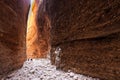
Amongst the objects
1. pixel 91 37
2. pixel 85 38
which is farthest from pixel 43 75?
pixel 91 37

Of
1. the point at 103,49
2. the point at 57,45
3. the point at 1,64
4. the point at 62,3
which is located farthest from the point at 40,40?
the point at 103,49

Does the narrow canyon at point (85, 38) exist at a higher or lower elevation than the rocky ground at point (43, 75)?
higher

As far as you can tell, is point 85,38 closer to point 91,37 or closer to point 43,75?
point 91,37

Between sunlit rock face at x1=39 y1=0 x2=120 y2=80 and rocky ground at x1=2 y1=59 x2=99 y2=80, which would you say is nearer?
sunlit rock face at x1=39 y1=0 x2=120 y2=80

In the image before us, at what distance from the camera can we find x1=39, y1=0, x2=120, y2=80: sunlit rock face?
2.44 m

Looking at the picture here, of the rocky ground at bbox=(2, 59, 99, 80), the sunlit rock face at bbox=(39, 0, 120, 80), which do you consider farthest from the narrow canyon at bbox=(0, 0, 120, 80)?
the rocky ground at bbox=(2, 59, 99, 80)

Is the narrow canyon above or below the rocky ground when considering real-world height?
above

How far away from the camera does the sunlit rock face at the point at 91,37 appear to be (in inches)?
95.9

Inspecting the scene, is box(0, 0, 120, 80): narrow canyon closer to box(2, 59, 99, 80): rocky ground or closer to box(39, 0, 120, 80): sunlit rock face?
box(39, 0, 120, 80): sunlit rock face

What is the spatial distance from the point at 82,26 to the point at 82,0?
2.11 ft

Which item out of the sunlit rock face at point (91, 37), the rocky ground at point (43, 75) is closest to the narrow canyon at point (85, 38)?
the sunlit rock face at point (91, 37)

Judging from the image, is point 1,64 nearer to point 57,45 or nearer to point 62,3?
point 57,45

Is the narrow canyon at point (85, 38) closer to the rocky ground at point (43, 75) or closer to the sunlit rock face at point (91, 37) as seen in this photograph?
the sunlit rock face at point (91, 37)

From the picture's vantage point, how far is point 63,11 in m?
4.39
